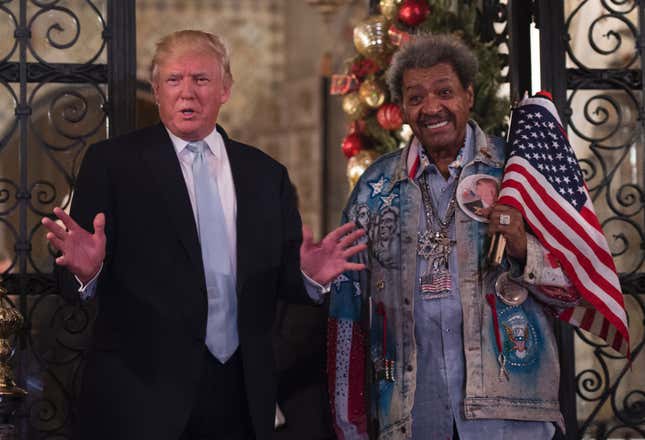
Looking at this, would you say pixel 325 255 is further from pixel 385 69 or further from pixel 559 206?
pixel 385 69

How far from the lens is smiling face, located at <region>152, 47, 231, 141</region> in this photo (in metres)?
4.09

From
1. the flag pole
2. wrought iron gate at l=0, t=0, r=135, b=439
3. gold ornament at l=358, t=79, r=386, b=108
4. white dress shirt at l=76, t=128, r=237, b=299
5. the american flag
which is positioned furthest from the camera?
gold ornament at l=358, t=79, r=386, b=108

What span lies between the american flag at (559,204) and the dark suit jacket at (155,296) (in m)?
1.07

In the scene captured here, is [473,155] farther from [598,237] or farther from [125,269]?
[125,269]

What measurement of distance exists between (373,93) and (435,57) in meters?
2.15

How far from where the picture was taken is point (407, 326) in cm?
445

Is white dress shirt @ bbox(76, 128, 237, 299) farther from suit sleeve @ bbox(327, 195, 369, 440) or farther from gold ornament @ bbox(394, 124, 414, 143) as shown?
gold ornament @ bbox(394, 124, 414, 143)

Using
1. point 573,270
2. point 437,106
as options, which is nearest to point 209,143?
point 437,106

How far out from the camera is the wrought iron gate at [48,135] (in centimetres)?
512

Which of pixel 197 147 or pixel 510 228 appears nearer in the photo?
pixel 197 147

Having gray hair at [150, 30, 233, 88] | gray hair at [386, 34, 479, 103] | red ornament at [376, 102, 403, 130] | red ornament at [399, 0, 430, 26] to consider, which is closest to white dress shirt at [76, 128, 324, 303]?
gray hair at [150, 30, 233, 88]

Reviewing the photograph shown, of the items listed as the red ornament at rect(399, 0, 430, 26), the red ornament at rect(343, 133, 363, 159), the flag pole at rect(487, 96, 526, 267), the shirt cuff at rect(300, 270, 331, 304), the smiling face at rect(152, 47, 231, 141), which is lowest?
the shirt cuff at rect(300, 270, 331, 304)

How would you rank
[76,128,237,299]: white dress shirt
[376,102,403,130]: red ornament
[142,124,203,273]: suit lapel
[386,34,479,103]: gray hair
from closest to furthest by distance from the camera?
1. [142,124,203,273]: suit lapel
2. [76,128,237,299]: white dress shirt
3. [386,34,479,103]: gray hair
4. [376,102,403,130]: red ornament

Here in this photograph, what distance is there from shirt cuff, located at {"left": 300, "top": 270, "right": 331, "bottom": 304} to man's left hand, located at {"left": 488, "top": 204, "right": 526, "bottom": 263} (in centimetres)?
72
